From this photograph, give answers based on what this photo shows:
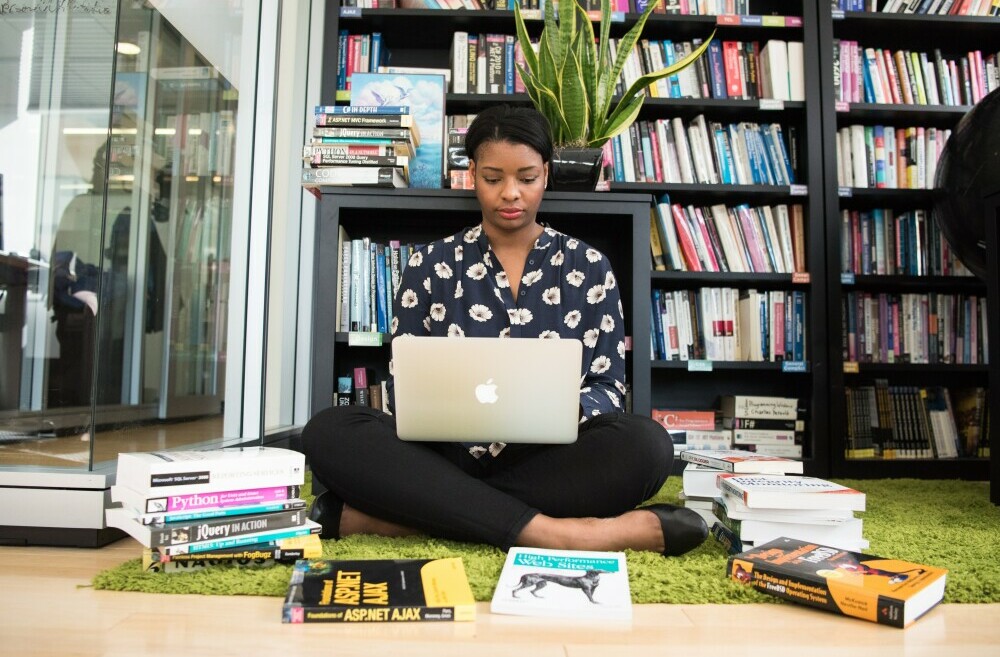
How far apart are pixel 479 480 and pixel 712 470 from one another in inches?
21.9

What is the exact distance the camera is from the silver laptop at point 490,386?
1127 mm

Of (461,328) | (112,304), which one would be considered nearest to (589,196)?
(461,328)

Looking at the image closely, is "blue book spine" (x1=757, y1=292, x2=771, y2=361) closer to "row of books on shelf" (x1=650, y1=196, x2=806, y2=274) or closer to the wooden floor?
"row of books on shelf" (x1=650, y1=196, x2=806, y2=274)

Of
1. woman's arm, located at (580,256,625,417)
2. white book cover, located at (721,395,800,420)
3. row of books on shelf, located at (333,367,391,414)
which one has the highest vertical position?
woman's arm, located at (580,256,625,417)

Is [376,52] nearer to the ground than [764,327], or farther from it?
farther from it

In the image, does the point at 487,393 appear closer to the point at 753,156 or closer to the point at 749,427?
the point at 749,427

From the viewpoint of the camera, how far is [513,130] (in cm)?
163

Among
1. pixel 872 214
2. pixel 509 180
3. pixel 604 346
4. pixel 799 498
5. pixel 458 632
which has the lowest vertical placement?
pixel 458 632

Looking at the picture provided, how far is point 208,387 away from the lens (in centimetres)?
224

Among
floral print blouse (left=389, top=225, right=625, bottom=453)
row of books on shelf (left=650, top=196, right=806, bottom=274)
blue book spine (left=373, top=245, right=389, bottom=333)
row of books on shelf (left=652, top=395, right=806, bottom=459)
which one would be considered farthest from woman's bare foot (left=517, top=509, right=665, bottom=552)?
row of books on shelf (left=650, top=196, right=806, bottom=274)

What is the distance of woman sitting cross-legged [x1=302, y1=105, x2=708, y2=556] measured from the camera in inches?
48.5

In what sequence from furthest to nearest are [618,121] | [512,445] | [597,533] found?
[618,121] < [512,445] < [597,533]

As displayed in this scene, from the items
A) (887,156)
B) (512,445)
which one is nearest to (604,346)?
(512,445)

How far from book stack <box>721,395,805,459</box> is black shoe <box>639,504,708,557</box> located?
1601 millimetres
